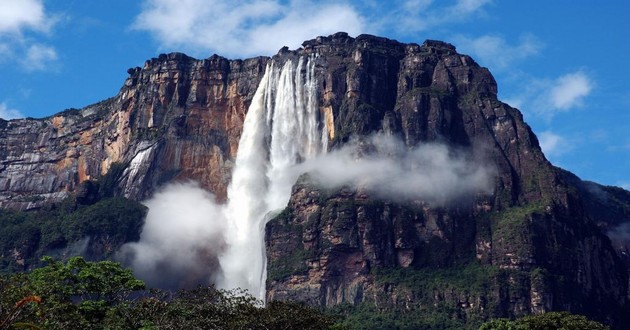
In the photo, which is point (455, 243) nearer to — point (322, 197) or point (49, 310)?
point (322, 197)

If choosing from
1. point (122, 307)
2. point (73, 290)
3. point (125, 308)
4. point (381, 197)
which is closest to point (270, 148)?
point (381, 197)

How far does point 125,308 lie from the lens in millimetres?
69750

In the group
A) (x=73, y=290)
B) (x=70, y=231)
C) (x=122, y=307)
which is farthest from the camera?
(x=70, y=231)

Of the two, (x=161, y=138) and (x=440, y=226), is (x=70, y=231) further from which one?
(x=440, y=226)

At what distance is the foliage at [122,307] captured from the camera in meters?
64.8

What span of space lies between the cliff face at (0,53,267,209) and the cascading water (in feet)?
10.5

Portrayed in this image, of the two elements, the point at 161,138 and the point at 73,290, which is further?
the point at 161,138

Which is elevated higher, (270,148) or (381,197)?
(270,148)

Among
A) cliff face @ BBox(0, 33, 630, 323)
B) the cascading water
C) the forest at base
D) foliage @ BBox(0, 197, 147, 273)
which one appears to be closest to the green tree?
the forest at base

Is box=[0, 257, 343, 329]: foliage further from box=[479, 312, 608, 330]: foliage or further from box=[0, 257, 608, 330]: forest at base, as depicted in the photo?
box=[479, 312, 608, 330]: foliage

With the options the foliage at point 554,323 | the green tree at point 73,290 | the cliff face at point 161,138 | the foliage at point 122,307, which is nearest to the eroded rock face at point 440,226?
the cliff face at point 161,138

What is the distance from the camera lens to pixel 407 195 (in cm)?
16525

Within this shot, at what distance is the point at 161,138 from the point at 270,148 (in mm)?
20545

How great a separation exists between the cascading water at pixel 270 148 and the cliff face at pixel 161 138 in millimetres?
3190
